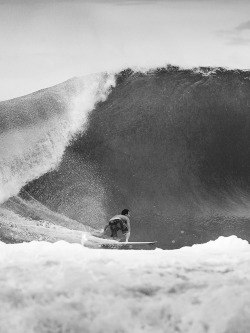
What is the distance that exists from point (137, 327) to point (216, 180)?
27.1 feet

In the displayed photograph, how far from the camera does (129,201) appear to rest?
1242 centimetres

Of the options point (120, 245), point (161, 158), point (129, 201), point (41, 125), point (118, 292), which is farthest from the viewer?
point (41, 125)

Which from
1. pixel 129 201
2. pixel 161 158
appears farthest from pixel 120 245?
pixel 161 158

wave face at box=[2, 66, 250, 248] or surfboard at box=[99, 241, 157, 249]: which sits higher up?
wave face at box=[2, 66, 250, 248]

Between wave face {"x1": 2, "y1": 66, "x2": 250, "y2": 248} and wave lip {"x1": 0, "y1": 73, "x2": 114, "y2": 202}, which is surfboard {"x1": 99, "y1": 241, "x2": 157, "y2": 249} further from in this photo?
wave lip {"x1": 0, "y1": 73, "x2": 114, "y2": 202}

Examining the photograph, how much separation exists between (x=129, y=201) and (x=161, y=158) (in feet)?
5.56

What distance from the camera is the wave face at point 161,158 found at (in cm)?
1195

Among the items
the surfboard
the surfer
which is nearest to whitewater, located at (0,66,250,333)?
the surfboard

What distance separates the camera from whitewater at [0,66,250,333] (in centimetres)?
562

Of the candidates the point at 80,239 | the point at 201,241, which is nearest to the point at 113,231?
the point at 80,239

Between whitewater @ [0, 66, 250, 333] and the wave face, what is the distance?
0.10ft

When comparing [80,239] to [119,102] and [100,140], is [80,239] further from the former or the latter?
[119,102]

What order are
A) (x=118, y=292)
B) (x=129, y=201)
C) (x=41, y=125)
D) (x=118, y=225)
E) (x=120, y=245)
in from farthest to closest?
(x=41, y=125)
(x=129, y=201)
(x=118, y=225)
(x=120, y=245)
(x=118, y=292)

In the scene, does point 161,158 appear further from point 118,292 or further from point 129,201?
point 118,292
